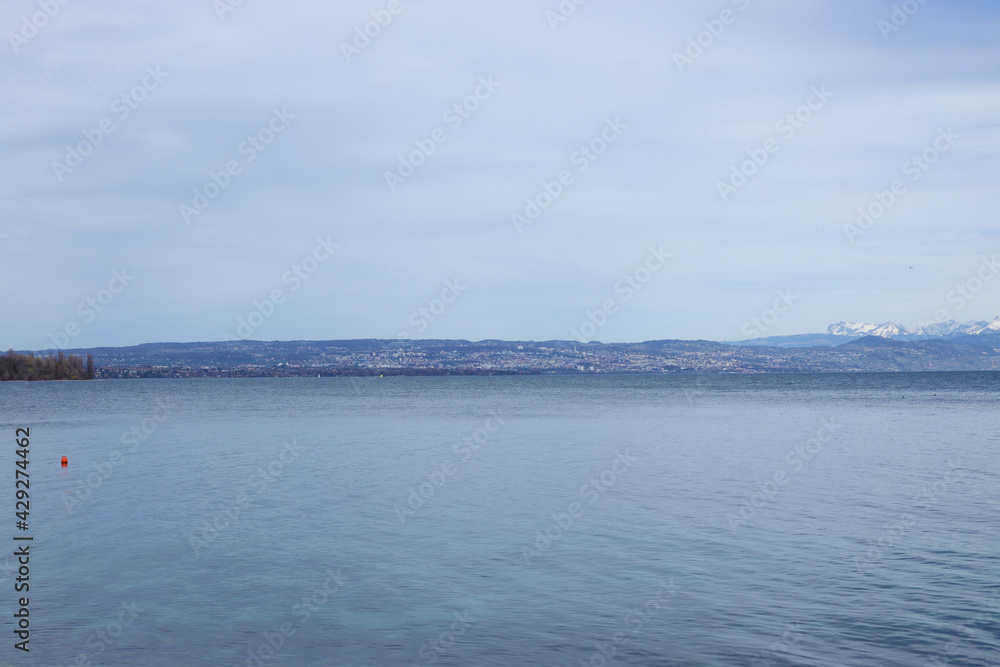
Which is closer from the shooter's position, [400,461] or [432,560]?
[432,560]

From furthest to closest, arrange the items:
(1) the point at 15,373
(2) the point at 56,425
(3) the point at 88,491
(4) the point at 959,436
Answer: (1) the point at 15,373 → (2) the point at 56,425 → (4) the point at 959,436 → (3) the point at 88,491

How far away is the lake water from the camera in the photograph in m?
13.5

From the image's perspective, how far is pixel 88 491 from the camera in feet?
98.4

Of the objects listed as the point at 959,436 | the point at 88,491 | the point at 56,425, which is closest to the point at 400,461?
the point at 88,491

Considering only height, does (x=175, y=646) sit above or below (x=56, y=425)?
above

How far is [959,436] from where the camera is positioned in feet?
159

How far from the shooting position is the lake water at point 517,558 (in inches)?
532

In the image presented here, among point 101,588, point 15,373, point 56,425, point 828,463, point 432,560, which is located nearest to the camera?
point 101,588

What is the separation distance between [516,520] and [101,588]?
1121 centimetres

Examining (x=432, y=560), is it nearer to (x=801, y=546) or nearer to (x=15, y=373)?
(x=801, y=546)

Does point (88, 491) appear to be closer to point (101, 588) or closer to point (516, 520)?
point (101, 588)

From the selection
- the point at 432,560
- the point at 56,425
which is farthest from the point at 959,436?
the point at 56,425

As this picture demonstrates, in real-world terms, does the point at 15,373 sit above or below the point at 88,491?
below

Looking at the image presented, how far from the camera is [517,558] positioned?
19.3 meters
